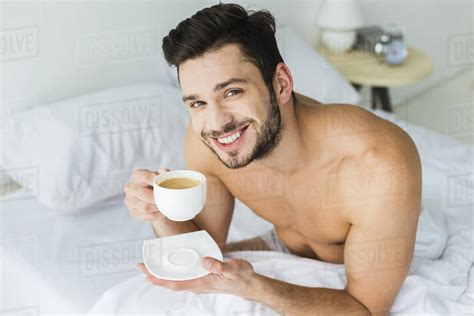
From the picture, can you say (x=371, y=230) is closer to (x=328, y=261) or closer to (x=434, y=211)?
(x=328, y=261)

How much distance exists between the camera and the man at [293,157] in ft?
3.56

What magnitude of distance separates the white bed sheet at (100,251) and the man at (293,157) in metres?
0.10

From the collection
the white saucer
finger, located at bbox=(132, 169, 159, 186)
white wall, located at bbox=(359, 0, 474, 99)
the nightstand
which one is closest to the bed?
the white saucer

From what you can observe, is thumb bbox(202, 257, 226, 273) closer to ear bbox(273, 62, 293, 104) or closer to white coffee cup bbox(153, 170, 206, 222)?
white coffee cup bbox(153, 170, 206, 222)

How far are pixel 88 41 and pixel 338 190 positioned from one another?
0.81 meters

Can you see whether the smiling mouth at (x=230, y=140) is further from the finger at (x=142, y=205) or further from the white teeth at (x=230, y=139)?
the finger at (x=142, y=205)

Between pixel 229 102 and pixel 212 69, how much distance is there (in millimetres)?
65

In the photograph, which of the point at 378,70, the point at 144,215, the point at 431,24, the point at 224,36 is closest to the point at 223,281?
the point at 144,215

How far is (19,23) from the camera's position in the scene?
153 centimetres

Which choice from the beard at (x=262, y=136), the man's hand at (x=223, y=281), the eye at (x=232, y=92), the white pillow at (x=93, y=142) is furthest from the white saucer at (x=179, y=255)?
the white pillow at (x=93, y=142)

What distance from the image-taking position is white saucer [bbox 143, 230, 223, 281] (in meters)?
1.02

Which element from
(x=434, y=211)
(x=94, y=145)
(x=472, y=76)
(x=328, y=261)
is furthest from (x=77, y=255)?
(x=472, y=76)

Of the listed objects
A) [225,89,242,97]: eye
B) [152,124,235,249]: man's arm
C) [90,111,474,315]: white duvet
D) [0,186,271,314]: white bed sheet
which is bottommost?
[0,186,271,314]: white bed sheet

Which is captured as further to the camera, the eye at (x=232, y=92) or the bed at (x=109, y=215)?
the bed at (x=109, y=215)
